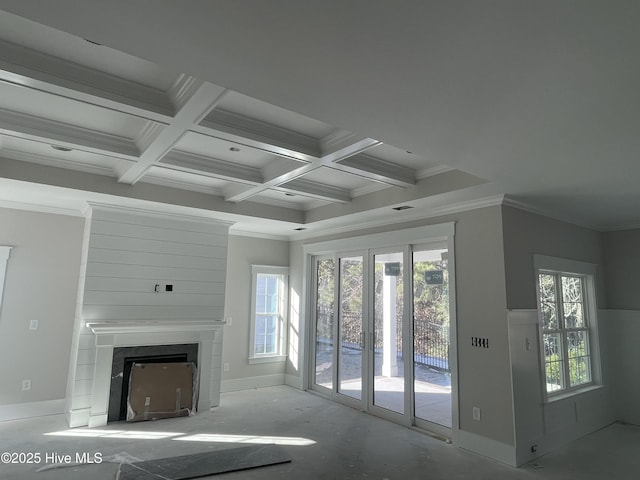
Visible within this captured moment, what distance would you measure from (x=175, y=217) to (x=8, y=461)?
3009 mm

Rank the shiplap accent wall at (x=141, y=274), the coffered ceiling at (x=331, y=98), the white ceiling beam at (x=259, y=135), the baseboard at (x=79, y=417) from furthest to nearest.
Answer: the shiplap accent wall at (x=141, y=274) → the baseboard at (x=79, y=417) → the white ceiling beam at (x=259, y=135) → the coffered ceiling at (x=331, y=98)

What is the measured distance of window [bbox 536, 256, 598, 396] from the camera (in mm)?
4391

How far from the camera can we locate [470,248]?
413cm

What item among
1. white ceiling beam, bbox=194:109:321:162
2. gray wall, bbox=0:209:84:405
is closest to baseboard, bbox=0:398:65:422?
gray wall, bbox=0:209:84:405

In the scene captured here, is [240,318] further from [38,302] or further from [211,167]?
[211,167]

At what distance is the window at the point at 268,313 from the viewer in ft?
21.2

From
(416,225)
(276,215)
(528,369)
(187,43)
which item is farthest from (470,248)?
(187,43)

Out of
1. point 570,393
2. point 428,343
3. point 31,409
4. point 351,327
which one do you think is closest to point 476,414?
point 428,343

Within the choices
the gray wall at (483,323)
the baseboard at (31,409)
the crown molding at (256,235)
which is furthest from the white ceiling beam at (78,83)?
the baseboard at (31,409)

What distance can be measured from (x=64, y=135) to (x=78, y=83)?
3.27 feet

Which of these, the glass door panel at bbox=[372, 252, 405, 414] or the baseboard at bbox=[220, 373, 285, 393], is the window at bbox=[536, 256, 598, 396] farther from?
the baseboard at bbox=[220, 373, 285, 393]

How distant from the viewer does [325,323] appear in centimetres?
616

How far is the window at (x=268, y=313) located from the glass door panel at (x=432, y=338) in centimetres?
280

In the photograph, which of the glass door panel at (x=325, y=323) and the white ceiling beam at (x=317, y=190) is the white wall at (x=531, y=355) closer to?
the white ceiling beam at (x=317, y=190)
